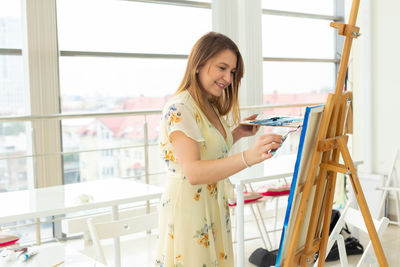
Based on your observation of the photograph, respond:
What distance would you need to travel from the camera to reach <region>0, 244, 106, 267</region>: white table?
1.83 metres

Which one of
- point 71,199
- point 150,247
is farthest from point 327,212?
point 150,247

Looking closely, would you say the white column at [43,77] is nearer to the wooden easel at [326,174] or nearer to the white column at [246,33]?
the white column at [246,33]

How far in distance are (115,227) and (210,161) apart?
2.96 feet

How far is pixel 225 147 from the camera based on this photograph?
1.90 m

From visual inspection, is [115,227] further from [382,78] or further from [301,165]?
[382,78]

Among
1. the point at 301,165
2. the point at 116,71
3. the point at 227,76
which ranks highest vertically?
the point at 116,71

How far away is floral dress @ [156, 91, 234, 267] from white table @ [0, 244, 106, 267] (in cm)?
26

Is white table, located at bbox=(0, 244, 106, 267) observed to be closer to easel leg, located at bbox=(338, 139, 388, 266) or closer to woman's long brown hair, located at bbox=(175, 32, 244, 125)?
woman's long brown hair, located at bbox=(175, 32, 244, 125)

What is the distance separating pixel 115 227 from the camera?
2373mm

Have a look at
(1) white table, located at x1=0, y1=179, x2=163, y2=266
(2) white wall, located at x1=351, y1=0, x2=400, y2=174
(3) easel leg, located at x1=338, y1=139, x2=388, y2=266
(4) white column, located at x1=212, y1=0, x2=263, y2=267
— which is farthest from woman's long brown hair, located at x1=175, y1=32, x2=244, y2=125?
(2) white wall, located at x1=351, y1=0, x2=400, y2=174

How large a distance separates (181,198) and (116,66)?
137 inches

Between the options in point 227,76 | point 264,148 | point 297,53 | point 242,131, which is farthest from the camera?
point 297,53

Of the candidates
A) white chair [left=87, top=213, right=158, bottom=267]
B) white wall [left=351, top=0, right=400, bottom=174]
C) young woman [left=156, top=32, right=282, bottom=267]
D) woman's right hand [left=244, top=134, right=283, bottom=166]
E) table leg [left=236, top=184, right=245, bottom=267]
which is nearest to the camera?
woman's right hand [left=244, top=134, right=283, bottom=166]

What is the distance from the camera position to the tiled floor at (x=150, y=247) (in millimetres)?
4062
